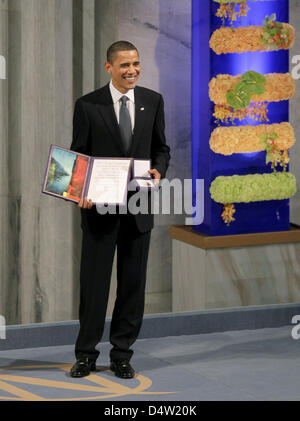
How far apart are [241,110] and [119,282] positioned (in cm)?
178

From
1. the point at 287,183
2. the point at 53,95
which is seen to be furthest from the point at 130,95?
the point at 287,183

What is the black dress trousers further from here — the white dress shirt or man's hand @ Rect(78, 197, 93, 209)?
the white dress shirt

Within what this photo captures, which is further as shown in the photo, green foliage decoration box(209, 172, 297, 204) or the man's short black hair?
green foliage decoration box(209, 172, 297, 204)

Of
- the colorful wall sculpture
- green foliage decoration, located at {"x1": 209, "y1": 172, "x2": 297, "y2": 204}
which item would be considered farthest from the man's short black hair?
green foliage decoration, located at {"x1": 209, "y1": 172, "x2": 297, "y2": 204}

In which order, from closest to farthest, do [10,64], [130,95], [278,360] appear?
[130,95] < [278,360] < [10,64]

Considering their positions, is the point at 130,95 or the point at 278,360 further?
the point at 278,360

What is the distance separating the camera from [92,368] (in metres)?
5.26

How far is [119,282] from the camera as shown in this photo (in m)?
5.21

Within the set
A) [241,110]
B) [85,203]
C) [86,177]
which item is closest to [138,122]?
→ [86,177]

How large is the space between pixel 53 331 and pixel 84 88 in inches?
62.5

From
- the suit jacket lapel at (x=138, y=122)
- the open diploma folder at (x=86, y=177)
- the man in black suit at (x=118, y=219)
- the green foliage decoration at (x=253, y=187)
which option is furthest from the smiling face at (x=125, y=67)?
the green foliage decoration at (x=253, y=187)

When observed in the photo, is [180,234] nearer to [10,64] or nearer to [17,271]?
[17,271]

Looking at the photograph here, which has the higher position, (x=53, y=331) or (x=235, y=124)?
(x=235, y=124)

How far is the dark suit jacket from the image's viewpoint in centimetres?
506
